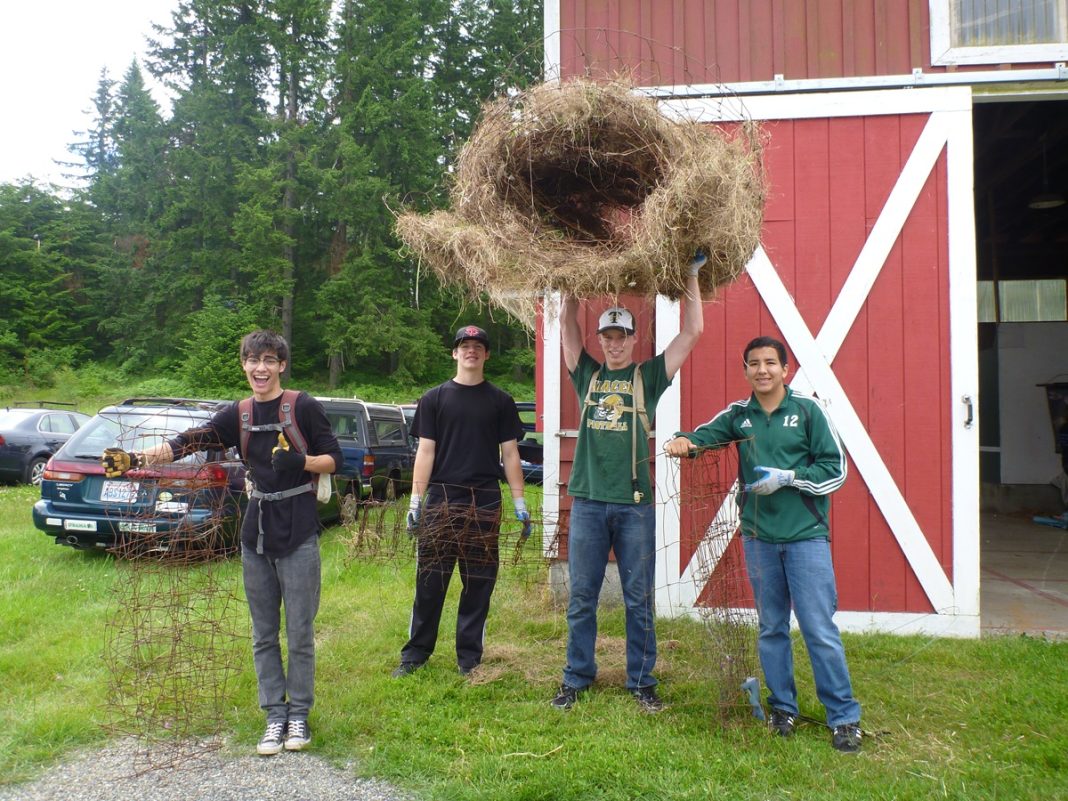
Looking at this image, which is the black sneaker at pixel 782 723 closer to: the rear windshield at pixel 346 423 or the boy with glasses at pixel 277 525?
the boy with glasses at pixel 277 525

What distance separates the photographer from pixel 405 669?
3.97 meters

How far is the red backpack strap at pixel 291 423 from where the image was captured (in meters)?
3.31

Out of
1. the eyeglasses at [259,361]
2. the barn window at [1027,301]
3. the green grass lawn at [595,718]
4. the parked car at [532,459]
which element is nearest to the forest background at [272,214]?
the parked car at [532,459]

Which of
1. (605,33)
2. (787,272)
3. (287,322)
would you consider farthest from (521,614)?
(287,322)

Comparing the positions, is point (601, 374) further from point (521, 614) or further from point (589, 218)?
point (521, 614)

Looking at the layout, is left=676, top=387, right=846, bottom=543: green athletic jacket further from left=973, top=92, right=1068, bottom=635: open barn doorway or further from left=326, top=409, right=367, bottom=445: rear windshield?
left=326, top=409, right=367, bottom=445: rear windshield

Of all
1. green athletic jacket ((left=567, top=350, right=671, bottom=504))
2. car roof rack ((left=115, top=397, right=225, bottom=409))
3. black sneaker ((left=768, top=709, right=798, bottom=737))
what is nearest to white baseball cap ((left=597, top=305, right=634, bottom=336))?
green athletic jacket ((left=567, top=350, right=671, bottom=504))

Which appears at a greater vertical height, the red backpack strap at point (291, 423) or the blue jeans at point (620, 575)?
the red backpack strap at point (291, 423)

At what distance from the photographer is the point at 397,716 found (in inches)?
138

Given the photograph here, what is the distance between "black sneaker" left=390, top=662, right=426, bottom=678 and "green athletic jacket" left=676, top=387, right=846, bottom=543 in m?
1.91

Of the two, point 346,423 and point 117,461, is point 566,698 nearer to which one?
point 117,461

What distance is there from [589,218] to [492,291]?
0.86m

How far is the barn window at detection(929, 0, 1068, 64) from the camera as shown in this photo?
4.75m

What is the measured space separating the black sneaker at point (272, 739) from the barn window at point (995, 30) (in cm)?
541
